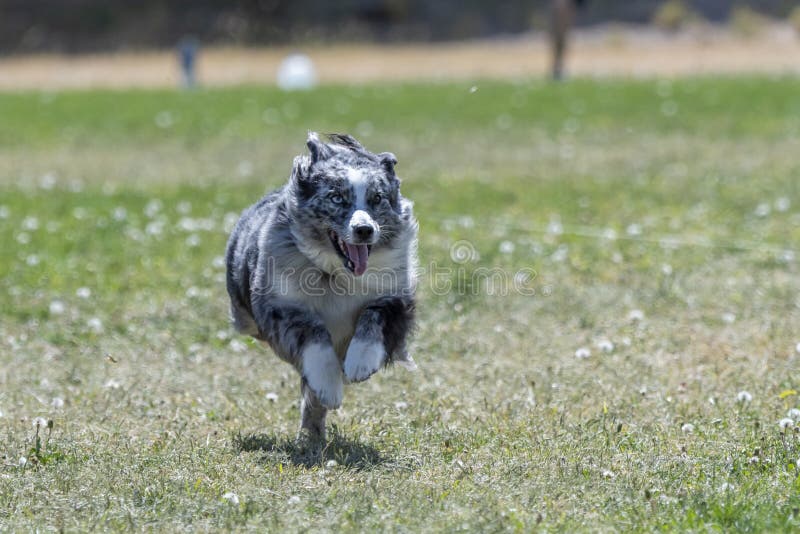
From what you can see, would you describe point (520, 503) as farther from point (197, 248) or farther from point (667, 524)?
point (197, 248)

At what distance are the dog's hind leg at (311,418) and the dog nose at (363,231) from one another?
3.00ft

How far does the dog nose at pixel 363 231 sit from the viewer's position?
17.9 feet

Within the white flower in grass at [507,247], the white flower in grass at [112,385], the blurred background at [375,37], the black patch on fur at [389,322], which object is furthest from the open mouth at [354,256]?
the blurred background at [375,37]

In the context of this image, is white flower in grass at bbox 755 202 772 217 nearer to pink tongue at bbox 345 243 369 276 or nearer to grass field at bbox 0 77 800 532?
grass field at bbox 0 77 800 532

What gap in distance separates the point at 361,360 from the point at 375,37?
154 ft

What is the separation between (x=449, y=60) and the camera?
43.2m

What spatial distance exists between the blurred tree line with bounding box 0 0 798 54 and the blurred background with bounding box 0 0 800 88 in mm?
60

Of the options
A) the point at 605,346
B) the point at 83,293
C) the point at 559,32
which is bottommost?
the point at 559,32

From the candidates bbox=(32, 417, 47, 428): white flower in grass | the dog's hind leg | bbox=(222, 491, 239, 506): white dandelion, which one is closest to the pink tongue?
the dog's hind leg

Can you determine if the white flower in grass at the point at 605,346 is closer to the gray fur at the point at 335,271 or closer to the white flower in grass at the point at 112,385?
the gray fur at the point at 335,271

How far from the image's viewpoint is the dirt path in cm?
3666

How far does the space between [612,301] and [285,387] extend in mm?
3048

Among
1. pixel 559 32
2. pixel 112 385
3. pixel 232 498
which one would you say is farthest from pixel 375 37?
pixel 232 498

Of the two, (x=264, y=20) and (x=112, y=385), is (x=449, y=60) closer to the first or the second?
(x=264, y=20)
